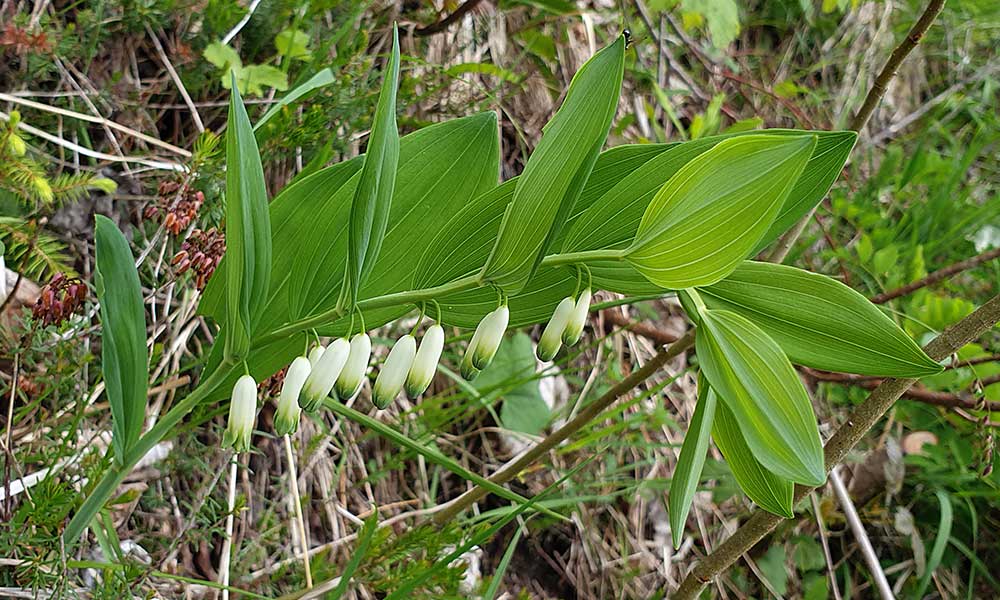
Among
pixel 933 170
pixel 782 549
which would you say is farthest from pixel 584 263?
pixel 933 170

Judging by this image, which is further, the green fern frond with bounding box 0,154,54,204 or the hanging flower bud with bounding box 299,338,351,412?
the green fern frond with bounding box 0,154,54,204

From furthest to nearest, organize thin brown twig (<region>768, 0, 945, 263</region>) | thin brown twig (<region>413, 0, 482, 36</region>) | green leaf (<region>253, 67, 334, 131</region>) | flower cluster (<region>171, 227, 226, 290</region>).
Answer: thin brown twig (<region>413, 0, 482, 36</region>)
thin brown twig (<region>768, 0, 945, 263</region>)
flower cluster (<region>171, 227, 226, 290</region>)
green leaf (<region>253, 67, 334, 131</region>)

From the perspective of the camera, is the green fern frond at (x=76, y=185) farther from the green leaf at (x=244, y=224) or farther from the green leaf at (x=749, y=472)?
the green leaf at (x=749, y=472)

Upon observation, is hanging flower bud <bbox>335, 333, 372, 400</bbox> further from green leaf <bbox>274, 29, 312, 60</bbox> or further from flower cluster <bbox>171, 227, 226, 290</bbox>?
green leaf <bbox>274, 29, 312, 60</bbox>

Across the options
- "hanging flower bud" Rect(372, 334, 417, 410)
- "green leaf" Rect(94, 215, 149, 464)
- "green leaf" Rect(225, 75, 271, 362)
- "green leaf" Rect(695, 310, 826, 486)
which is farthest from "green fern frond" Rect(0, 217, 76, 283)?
"green leaf" Rect(695, 310, 826, 486)

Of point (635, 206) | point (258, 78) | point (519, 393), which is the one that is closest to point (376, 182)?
point (635, 206)

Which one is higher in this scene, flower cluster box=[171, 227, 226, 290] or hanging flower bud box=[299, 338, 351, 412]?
→ flower cluster box=[171, 227, 226, 290]

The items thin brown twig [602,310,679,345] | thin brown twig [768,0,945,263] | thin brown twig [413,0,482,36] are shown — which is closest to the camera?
thin brown twig [768,0,945,263]

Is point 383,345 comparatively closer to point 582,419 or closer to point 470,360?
point 582,419
